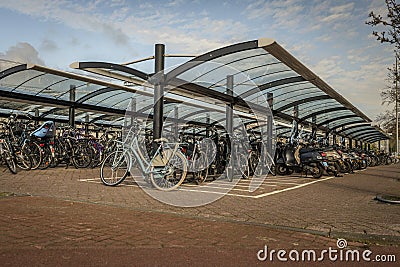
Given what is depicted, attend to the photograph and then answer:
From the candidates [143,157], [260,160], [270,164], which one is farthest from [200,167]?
[270,164]

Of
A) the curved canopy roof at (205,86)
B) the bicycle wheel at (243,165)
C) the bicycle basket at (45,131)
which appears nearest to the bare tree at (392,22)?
the curved canopy roof at (205,86)

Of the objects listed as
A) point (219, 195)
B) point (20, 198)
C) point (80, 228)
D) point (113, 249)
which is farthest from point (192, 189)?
point (113, 249)

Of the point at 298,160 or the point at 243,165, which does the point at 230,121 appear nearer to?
the point at 243,165

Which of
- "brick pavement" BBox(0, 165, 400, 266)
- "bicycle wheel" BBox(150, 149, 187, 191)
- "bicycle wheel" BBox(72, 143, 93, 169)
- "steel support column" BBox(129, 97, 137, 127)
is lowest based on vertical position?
"brick pavement" BBox(0, 165, 400, 266)

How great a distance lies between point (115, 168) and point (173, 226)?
145 inches

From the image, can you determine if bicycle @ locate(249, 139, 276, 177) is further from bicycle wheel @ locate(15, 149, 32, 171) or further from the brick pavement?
bicycle wheel @ locate(15, 149, 32, 171)

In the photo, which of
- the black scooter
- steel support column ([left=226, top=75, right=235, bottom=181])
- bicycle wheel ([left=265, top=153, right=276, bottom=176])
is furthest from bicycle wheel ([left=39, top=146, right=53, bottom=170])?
the black scooter

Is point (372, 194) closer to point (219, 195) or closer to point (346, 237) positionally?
point (219, 195)

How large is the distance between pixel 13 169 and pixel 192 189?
444cm

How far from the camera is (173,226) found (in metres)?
4.34

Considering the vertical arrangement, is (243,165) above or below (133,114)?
below

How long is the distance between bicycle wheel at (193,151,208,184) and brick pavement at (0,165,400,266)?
191 cm

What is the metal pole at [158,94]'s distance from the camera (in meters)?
9.25

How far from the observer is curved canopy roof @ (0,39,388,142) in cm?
934
